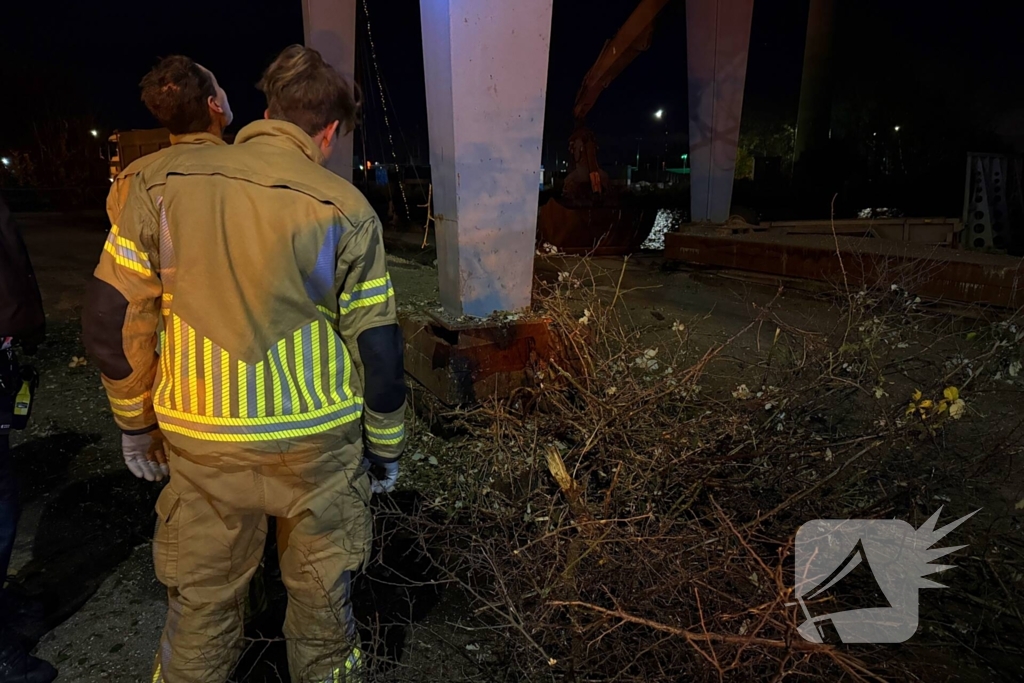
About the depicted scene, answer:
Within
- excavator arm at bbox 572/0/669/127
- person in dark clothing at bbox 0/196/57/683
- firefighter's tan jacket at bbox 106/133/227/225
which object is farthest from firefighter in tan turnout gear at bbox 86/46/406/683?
excavator arm at bbox 572/0/669/127

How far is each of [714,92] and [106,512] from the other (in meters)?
10.2

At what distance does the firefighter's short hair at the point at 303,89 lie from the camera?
1681 mm

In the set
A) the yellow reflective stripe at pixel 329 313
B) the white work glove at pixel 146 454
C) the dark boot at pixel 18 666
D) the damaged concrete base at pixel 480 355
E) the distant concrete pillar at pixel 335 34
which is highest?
the distant concrete pillar at pixel 335 34

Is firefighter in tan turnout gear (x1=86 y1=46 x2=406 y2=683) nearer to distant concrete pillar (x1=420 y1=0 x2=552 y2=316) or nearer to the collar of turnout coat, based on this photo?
the collar of turnout coat

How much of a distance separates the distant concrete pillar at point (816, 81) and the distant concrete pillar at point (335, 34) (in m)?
22.5

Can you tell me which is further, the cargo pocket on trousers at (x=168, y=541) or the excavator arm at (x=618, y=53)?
the excavator arm at (x=618, y=53)

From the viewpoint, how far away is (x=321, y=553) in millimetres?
1730

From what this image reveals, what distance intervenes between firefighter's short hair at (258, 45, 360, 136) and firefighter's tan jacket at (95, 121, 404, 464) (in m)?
0.08

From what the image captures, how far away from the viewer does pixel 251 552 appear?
67.8 inches

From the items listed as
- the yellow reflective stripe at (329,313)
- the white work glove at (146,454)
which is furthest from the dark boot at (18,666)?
the yellow reflective stripe at (329,313)

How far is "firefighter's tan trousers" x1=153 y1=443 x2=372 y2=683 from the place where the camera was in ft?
5.36

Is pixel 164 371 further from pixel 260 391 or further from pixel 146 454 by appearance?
pixel 146 454

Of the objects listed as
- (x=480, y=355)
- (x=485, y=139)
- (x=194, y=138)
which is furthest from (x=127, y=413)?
(x=485, y=139)

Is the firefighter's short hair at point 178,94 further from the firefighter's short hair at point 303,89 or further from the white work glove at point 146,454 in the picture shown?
the white work glove at point 146,454
